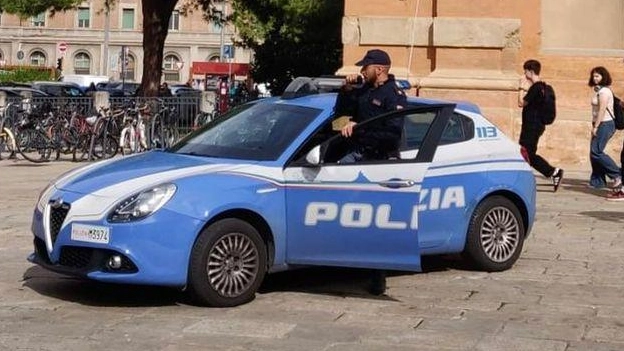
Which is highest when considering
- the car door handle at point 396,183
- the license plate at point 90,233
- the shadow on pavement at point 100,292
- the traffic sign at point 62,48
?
the traffic sign at point 62,48

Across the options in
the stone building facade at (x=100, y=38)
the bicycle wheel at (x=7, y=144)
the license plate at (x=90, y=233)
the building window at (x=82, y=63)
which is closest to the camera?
the license plate at (x=90, y=233)

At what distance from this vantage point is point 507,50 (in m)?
18.5

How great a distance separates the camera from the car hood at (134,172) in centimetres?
757

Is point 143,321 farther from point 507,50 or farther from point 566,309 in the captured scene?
point 507,50

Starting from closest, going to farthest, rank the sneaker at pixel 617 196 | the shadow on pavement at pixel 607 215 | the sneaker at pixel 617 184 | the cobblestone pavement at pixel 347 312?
the cobblestone pavement at pixel 347 312 → the shadow on pavement at pixel 607 215 → the sneaker at pixel 617 196 → the sneaker at pixel 617 184

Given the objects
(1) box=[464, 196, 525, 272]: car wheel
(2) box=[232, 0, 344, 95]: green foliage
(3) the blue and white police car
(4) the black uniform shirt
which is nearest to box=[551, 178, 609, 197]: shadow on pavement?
(1) box=[464, 196, 525, 272]: car wheel

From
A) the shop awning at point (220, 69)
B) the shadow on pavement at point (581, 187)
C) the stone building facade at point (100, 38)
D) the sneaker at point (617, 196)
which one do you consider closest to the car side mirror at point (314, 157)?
the sneaker at point (617, 196)

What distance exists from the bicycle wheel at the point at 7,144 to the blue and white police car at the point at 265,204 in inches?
474

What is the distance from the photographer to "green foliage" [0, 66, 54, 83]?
71625mm

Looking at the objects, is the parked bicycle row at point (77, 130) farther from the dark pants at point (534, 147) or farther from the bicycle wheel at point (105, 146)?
the dark pants at point (534, 147)

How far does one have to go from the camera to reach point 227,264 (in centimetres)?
764

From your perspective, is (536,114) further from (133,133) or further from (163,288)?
(133,133)

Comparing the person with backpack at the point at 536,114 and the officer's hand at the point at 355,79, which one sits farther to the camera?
the person with backpack at the point at 536,114

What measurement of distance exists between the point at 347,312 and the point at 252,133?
5.30 feet
